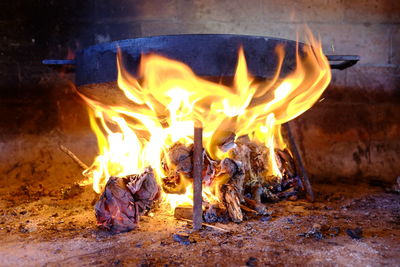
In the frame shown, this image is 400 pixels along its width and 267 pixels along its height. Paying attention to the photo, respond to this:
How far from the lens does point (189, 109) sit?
7.09 feet

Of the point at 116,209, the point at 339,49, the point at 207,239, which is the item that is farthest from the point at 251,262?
the point at 339,49

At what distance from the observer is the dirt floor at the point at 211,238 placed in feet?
5.43

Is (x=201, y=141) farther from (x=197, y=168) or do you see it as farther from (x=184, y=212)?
(x=184, y=212)

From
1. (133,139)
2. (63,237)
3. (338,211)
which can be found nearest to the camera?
(63,237)

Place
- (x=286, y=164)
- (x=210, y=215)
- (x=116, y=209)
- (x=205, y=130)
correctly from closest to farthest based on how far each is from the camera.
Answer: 1. (x=116, y=209)
2. (x=210, y=215)
3. (x=205, y=130)
4. (x=286, y=164)

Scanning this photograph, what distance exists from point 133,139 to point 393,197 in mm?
2083

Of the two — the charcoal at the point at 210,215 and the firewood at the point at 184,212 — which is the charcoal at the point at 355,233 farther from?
the firewood at the point at 184,212

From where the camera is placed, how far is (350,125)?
11.8ft

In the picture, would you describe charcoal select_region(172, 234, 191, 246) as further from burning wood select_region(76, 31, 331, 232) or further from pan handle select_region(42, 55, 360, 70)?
pan handle select_region(42, 55, 360, 70)

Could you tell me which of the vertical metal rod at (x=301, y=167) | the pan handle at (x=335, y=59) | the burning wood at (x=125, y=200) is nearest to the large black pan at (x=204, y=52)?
the pan handle at (x=335, y=59)

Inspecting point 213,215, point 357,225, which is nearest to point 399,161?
point 357,225

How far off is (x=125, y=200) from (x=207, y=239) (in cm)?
57

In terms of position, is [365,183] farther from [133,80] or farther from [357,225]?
[133,80]

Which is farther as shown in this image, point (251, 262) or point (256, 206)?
point (256, 206)
